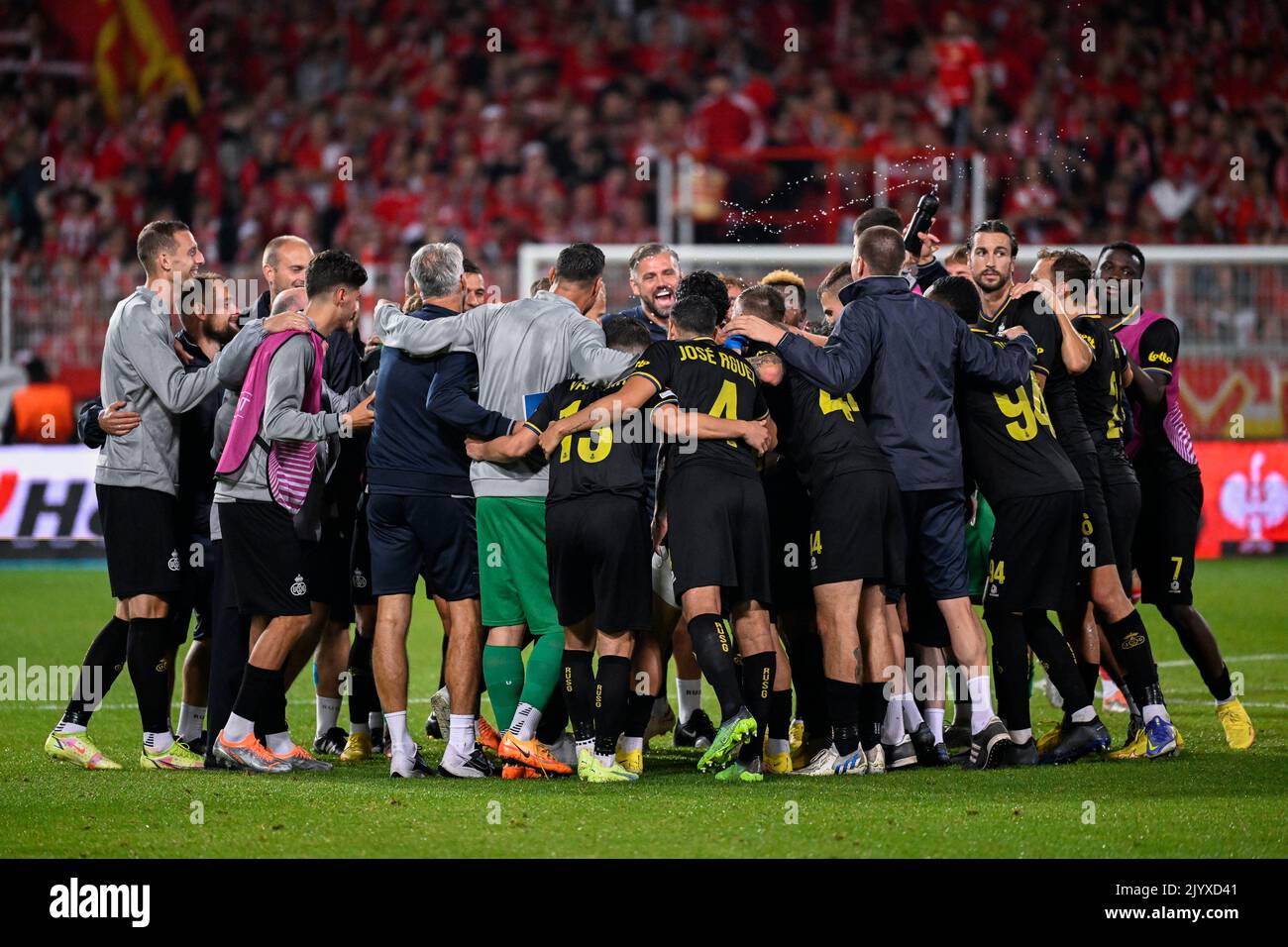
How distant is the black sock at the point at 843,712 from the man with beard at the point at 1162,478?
2.02m

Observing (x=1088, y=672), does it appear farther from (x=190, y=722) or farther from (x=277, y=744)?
(x=190, y=722)

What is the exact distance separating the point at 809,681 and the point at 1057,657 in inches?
43.1

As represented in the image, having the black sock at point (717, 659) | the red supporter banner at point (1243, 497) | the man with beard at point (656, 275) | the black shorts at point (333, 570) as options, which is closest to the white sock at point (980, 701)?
the black sock at point (717, 659)

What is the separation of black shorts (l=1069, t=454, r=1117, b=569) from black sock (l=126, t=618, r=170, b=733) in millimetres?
4120

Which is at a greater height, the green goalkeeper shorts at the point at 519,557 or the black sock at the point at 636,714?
the green goalkeeper shorts at the point at 519,557

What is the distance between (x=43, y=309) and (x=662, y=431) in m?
12.4

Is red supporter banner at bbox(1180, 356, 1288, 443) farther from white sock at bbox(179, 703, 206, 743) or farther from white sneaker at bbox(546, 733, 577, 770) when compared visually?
white sock at bbox(179, 703, 206, 743)

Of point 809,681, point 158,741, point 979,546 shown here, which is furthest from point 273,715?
point 979,546

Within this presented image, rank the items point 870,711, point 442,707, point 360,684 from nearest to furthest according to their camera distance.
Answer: point 870,711, point 360,684, point 442,707

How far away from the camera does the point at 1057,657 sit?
24.1 feet

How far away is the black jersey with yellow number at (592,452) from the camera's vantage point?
6.90 metres

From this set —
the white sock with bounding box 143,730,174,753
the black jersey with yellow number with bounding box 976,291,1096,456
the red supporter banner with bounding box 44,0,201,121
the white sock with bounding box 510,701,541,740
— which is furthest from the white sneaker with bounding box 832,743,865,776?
the red supporter banner with bounding box 44,0,201,121

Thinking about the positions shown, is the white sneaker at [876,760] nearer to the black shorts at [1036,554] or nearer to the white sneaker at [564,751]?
the black shorts at [1036,554]
